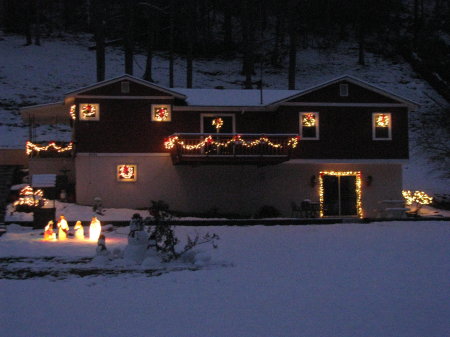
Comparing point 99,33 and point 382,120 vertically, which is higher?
point 99,33

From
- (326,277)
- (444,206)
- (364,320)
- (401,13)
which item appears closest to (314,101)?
(444,206)


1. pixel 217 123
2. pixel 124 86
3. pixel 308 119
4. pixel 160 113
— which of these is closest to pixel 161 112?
pixel 160 113

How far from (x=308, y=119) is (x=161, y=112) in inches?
269

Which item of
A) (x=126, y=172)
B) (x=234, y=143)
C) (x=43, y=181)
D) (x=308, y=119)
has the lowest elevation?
(x=43, y=181)

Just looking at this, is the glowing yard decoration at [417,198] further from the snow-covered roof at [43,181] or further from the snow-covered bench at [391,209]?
the snow-covered roof at [43,181]

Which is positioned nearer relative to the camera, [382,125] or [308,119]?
[308,119]

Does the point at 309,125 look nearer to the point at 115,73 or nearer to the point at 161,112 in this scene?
the point at 161,112

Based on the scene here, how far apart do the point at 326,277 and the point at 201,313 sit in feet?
12.1

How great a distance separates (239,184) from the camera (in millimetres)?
25906

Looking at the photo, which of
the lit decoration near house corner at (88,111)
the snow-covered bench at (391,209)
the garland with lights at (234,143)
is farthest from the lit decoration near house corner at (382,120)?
the lit decoration near house corner at (88,111)

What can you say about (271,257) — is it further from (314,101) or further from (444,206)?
(444,206)

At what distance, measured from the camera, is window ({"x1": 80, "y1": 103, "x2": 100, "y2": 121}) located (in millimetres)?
24938

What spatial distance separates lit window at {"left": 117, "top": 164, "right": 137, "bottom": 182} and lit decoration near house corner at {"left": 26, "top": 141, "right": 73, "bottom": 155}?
10.1ft

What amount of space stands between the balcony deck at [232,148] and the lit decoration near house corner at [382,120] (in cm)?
444
